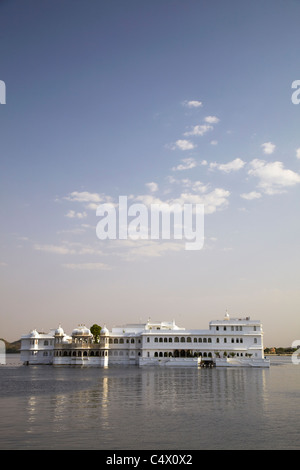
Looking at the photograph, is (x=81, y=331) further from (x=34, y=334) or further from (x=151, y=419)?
(x=151, y=419)

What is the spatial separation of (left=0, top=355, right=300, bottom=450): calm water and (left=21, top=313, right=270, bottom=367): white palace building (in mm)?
36717

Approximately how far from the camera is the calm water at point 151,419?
18952mm

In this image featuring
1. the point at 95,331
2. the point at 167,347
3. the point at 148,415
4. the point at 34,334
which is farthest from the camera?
the point at 95,331

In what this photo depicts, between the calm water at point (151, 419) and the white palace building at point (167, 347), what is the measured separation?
36.7m

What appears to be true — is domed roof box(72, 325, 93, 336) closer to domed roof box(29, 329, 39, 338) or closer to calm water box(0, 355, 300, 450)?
domed roof box(29, 329, 39, 338)

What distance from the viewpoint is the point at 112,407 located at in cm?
2764

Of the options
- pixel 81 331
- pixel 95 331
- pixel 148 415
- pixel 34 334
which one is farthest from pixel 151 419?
pixel 95 331

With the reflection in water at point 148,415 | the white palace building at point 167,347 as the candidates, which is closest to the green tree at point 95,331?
the white palace building at point 167,347

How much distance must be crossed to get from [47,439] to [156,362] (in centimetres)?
5810

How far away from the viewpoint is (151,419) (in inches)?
934

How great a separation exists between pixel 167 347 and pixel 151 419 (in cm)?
Answer: 5700
